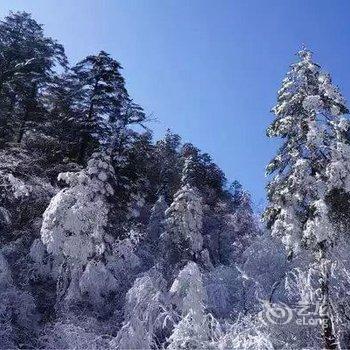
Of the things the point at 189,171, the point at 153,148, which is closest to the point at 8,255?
the point at 189,171

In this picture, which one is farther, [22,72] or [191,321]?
[22,72]

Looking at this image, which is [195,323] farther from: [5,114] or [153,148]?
[153,148]

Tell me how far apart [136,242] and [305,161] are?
32.4 feet

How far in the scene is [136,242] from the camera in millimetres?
25312

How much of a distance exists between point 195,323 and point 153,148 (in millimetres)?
37391

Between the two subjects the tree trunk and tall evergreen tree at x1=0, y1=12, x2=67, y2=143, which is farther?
tall evergreen tree at x1=0, y1=12, x2=67, y2=143

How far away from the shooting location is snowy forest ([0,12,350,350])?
16484 mm

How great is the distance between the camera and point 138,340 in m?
16.4
